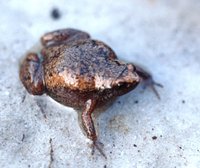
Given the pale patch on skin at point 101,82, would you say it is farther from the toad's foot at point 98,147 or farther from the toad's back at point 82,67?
the toad's foot at point 98,147

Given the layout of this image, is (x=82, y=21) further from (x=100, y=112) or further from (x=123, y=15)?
(x=100, y=112)

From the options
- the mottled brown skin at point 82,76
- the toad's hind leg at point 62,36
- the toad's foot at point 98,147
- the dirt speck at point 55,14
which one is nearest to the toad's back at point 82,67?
the mottled brown skin at point 82,76

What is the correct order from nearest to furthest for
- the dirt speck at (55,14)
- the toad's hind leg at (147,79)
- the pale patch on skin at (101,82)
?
the pale patch on skin at (101,82) → the toad's hind leg at (147,79) → the dirt speck at (55,14)

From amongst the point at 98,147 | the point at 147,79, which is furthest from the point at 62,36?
the point at 98,147

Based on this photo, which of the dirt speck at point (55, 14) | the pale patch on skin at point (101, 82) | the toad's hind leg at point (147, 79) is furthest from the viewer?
the dirt speck at point (55, 14)

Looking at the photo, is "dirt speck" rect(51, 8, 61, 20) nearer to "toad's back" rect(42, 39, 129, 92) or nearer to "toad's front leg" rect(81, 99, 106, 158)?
"toad's back" rect(42, 39, 129, 92)

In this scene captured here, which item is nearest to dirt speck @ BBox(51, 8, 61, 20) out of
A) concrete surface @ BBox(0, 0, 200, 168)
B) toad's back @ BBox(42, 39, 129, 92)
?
→ concrete surface @ BBox(0, 0, 200, 168)
